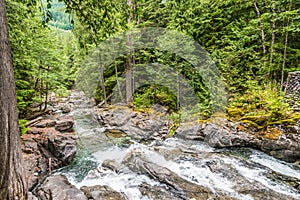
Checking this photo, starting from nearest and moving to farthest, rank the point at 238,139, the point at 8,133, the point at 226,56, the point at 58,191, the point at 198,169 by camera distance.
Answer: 1. the point at 8,133
2. the point at 58,191
3. the point at 198,169
4. the point at 238,139
5. the point at 226,56

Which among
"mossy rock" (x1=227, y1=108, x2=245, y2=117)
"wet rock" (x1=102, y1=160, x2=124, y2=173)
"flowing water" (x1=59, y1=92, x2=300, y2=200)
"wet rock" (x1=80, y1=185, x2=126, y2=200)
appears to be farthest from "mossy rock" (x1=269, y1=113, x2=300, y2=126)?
"wet rock" (x1=80, y1=185, x2=126, y2=200)

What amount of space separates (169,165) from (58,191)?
127 inches

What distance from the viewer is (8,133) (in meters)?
1.75

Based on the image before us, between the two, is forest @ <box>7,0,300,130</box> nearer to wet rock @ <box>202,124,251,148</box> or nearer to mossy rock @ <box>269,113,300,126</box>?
mossy rock @ <box>269,113,300,126</box>

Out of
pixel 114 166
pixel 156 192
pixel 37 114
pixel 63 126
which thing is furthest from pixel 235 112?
pixel 37 114

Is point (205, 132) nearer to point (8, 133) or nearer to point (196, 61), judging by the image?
point (196, 61)

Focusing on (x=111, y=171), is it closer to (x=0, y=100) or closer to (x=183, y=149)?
(x=183, y=149)

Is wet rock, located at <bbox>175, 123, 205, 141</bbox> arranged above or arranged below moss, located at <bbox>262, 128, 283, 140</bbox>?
below

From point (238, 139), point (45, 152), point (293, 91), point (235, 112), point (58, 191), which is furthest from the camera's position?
point (235, 112)

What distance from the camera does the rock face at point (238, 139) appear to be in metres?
5.82

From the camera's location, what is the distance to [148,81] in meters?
13.8

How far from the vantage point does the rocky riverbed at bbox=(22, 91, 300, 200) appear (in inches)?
177

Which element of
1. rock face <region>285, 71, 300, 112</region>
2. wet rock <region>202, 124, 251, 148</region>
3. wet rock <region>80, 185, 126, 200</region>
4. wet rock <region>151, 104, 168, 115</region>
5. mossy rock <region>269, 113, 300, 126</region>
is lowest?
wet rock <region>80, 185, 126, 200</region>

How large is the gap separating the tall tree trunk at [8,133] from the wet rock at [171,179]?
356 cm
